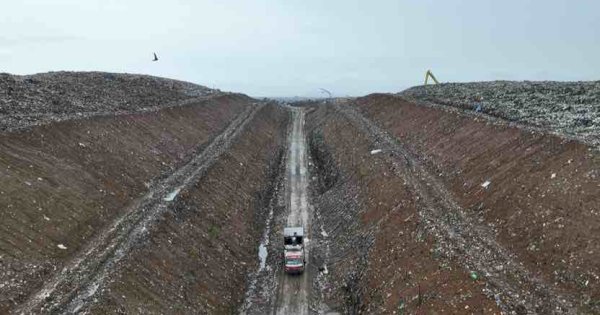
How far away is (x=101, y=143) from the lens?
167ft

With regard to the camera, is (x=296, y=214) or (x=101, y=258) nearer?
(x=101, y=258)

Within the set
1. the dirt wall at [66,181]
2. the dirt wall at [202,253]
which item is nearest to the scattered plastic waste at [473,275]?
the dirt wall at [202,253]

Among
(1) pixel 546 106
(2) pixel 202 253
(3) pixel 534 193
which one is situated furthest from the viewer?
(1) pixel 546 106

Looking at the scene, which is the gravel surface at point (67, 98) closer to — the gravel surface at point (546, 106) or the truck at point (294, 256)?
the truck at point (294, 256)

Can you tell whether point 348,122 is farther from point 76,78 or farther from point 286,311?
point 286,311

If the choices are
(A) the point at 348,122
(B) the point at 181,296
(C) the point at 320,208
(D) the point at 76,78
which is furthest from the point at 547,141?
(D) the point at 76,78

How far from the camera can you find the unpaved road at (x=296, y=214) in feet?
113

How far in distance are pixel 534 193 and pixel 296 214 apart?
84.9 ft

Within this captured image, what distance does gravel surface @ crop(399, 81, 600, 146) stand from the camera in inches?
1660

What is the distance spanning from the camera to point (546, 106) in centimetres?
5628

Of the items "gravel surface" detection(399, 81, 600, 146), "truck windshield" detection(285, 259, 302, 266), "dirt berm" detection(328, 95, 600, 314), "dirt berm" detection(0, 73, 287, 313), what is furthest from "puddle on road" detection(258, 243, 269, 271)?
"gravel surface" detection(399, 81, 600, 146)

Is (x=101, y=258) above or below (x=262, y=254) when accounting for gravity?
above

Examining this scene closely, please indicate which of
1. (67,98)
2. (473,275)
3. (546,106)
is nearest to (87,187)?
(67,98)

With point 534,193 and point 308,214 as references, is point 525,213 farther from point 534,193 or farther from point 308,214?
point 308,214
